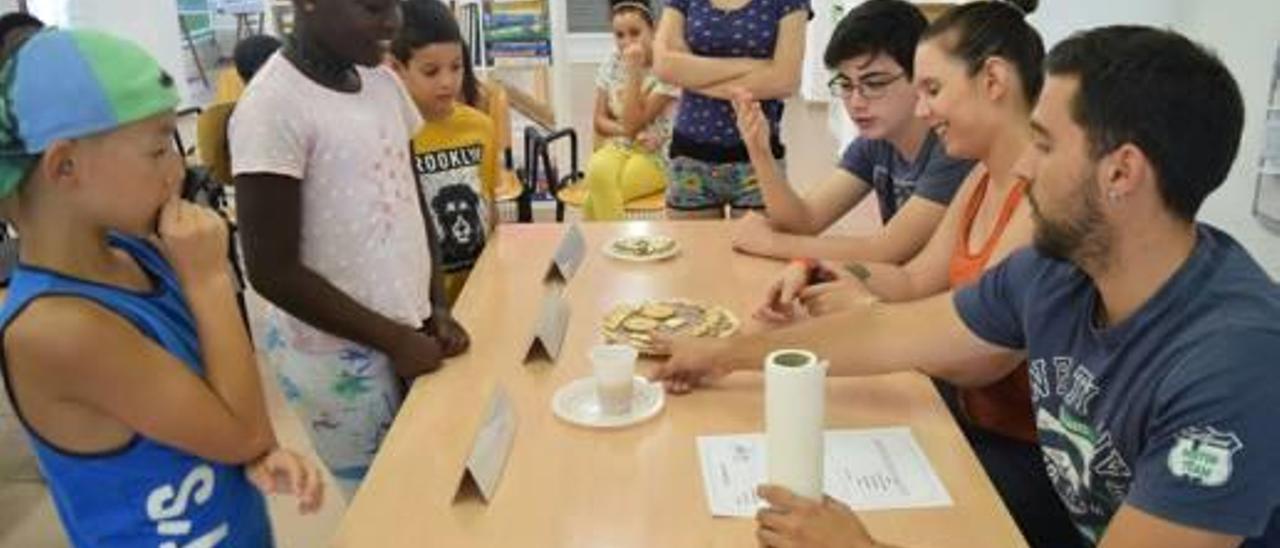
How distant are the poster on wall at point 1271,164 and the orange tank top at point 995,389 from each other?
2.68ft

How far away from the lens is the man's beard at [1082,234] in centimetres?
111

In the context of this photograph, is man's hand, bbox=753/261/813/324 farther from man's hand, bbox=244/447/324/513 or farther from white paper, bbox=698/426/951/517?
man's hand, bbox=244/447/324/513

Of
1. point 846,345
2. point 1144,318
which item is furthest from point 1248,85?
point 1144,318

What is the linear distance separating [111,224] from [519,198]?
107 inches

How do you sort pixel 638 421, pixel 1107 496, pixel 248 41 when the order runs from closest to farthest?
pixel 1107 496 < pixel 638 421 < pixel 248 41

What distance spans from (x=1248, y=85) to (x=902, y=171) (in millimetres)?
802

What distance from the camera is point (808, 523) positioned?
105 cm

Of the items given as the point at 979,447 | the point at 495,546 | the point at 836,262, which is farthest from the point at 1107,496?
the point at 836,262

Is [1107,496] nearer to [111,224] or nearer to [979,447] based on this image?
[979,447]

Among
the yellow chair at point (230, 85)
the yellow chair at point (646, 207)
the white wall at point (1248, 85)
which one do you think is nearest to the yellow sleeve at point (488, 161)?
the yellow chair at point (646, 207)

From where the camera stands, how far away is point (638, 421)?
4.58ft

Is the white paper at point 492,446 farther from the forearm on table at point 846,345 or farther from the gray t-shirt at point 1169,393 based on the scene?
the gray t-shirt at point 1169,393

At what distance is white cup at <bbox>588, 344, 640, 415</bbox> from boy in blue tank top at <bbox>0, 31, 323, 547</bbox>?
41 centimetres

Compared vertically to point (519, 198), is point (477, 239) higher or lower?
higher
